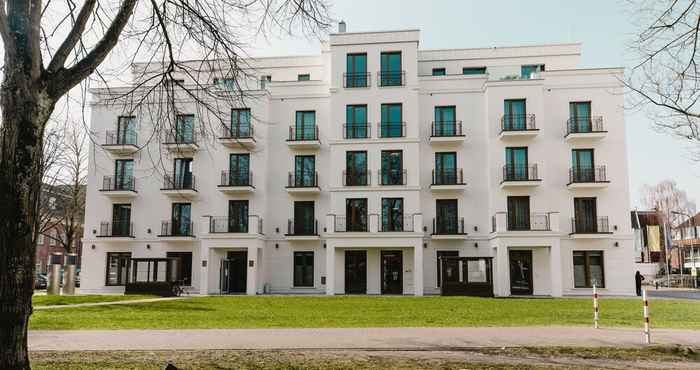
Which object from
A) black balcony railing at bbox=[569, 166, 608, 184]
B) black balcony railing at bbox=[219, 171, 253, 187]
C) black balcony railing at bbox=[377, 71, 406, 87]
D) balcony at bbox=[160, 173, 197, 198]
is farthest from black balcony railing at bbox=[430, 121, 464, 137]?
balcony at bbox=[160, 173, 197, 198]

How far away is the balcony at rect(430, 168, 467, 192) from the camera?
32.4m

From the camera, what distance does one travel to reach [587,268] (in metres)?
31.8

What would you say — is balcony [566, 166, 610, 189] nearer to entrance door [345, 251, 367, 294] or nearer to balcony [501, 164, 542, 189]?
balcony [501, 164, 542, 189]

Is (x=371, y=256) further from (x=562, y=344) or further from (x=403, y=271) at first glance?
(x=562, y=344)

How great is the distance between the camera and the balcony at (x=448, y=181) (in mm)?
32438

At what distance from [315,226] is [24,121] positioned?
28584 millimetres

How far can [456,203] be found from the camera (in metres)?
33.1

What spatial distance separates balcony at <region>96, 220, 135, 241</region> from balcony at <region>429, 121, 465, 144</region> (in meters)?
19.5

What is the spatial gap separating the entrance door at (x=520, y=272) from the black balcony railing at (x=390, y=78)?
39.7 ft

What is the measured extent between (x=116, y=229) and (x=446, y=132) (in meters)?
21.5

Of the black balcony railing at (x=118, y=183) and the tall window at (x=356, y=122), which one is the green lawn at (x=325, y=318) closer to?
the tall window at (x=356, y=122)

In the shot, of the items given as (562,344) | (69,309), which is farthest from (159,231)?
(562,344)

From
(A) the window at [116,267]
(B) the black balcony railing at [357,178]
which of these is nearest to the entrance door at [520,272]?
(B) the black balcony railing at [357,178]

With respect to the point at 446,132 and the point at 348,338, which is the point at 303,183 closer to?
the point at 446,132
